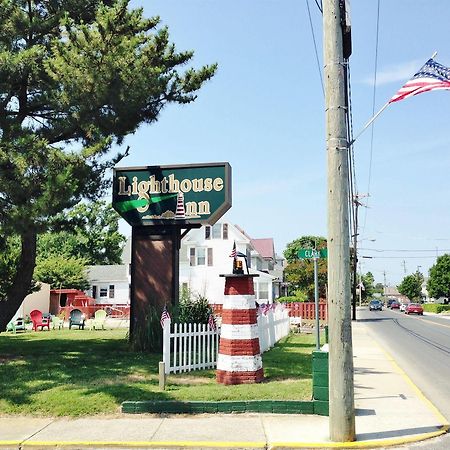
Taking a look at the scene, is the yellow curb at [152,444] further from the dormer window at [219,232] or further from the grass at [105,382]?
the dormer window at [219,232]

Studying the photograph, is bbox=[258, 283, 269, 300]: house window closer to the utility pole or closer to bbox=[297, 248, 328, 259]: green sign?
bbox=[297, 248, 328, 259]: green sign

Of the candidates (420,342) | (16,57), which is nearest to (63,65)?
(16,57)

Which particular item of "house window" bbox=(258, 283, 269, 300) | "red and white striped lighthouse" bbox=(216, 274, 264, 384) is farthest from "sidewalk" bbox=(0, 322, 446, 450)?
"house window" bbox=(258, 283, 269, 300)

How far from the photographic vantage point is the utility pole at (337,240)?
263 inches

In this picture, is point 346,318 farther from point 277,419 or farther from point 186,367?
point 186,367

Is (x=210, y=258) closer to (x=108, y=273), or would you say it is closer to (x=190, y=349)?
(x=108, y=273)

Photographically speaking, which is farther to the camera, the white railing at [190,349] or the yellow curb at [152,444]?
the white railing at [190,349]

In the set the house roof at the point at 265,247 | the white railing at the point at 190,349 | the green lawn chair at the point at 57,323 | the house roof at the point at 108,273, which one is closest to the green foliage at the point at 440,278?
the house roof at the point at 265,247

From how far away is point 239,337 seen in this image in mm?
10148

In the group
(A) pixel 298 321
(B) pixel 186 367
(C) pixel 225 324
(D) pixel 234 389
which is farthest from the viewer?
(A) pixel 298 321

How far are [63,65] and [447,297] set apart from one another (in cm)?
9672

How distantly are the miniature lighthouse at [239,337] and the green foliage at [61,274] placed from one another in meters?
41.4

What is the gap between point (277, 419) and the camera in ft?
25.3

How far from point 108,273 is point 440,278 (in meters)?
62.3
